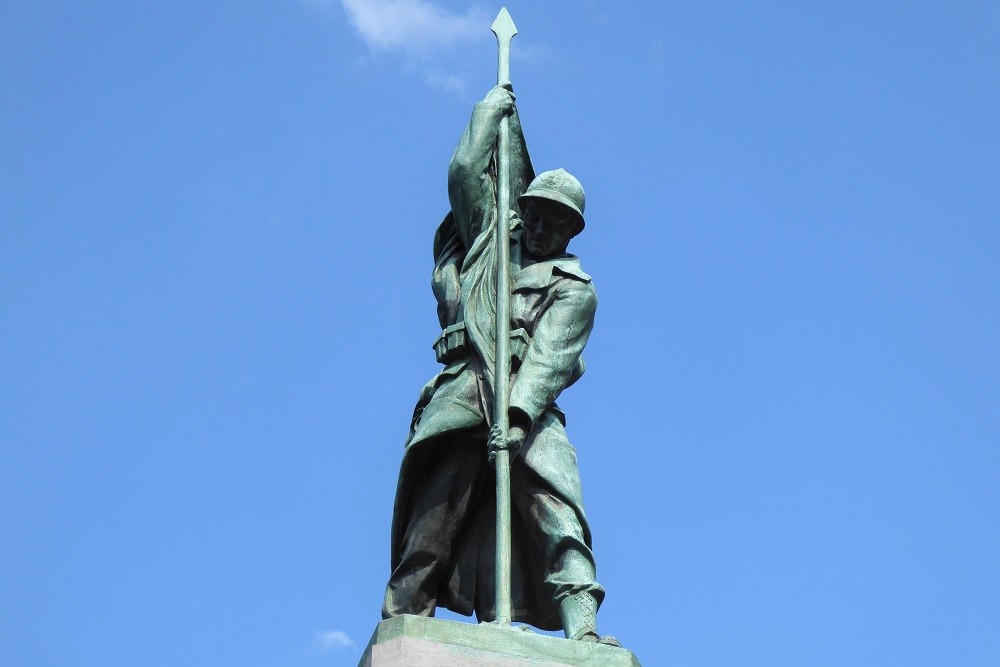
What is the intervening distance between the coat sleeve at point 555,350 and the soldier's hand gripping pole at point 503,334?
122 millimetres

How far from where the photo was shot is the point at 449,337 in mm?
11195

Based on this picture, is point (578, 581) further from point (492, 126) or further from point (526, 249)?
point (492, 126)

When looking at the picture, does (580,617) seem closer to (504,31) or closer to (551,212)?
(551,212)

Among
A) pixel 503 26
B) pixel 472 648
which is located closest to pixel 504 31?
pixel 503 26

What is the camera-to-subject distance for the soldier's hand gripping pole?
32.9ft

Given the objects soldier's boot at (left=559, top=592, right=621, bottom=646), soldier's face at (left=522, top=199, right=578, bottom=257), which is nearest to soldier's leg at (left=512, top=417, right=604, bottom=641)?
soldier's boot at (left=559, top=592, right=621, bottom=646)

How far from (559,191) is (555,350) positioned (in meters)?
1.16

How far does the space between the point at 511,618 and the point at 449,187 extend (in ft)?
10.0

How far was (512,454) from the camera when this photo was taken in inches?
416

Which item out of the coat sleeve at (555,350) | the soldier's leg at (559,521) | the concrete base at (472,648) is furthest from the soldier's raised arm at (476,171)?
the concrete base at (472,648)

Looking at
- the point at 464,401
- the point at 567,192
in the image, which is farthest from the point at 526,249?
the point at 464,401

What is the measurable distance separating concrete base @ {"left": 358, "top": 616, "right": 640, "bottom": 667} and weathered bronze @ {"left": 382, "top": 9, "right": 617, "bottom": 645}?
252 millimetres

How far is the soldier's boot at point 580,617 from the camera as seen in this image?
980 cm

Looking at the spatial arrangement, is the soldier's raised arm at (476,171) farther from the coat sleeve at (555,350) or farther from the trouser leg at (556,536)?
the trouser leg at (556,536)
